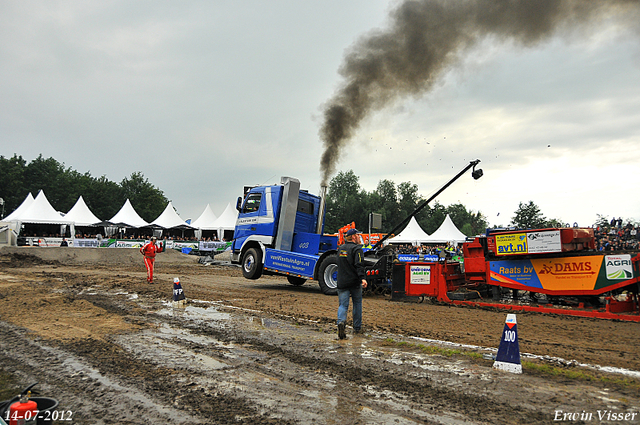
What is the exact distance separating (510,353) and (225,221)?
37048 millimetres

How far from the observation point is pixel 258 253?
12.7 m

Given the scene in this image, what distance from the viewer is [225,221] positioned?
3956 centimetres

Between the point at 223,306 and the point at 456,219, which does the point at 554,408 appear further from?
the point at 456,219

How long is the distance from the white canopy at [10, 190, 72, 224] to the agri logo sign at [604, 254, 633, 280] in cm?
3754

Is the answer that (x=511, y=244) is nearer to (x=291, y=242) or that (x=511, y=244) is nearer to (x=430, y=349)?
(x=430, y=349)

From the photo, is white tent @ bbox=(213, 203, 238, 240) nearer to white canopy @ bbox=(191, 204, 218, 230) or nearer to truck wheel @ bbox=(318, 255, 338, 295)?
white canopy @ bbox=(191, 204, 218, 230)

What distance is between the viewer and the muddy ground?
132 inches

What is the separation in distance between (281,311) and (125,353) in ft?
12.2

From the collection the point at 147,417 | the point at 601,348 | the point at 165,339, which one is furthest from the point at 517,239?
the point at 147,417

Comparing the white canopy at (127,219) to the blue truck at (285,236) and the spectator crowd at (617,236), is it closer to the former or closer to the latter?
the blue truck at (285,236)

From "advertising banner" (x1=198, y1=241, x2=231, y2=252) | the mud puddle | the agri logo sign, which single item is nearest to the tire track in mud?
the mud puddle

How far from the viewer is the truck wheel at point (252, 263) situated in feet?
41.5

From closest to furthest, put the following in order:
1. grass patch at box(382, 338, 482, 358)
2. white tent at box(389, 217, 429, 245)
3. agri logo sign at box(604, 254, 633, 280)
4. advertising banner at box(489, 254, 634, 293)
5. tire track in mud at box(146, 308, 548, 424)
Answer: tire track in mud at box(146, 308, 548, 424) → grass patch at box(382, 338, 482, 358) → agri logo sign at box(604, 254, 633, 280) → advertising banner at box(489, 254, 634, 293) → white tent at box(389, 217, 429, 245)

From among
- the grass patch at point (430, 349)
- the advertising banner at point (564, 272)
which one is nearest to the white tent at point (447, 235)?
the advertising banner at point (564, 272)
